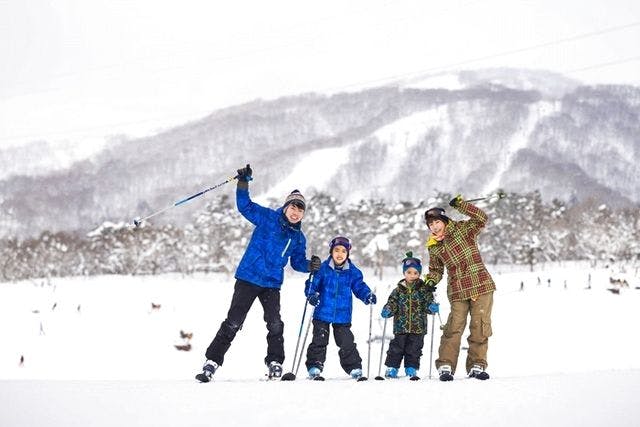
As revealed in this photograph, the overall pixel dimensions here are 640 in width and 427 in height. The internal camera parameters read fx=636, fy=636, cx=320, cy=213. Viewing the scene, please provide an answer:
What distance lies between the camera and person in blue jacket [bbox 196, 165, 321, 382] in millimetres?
6859

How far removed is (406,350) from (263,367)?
23.8 ft

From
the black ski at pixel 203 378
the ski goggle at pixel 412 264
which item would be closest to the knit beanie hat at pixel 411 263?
the ski goggle at pixel 412 264

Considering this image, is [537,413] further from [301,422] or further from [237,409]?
[237,409]

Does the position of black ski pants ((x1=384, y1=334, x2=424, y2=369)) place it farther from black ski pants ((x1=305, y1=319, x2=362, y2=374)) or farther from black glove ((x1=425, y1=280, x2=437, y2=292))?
black glove ((x1=425, y1=280, x2=437, y2=292))

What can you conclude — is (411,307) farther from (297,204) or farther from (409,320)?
(297,204)

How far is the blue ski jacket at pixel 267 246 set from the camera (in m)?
6.94

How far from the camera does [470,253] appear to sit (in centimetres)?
699

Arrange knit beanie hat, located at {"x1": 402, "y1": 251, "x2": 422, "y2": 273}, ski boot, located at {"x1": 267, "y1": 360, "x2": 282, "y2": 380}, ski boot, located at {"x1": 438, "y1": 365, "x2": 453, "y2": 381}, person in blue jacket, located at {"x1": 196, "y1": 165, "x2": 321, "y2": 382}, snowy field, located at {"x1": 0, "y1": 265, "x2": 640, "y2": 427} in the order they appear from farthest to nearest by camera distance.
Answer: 1. knit beanie hat, located at {"x1": 402, "y1": 251, "x2": 422, "y2": 273}
2. person in blue jacket, located at {"x1": 196, "y1": 165, "x2": 321, "y2": 382}
3. ski boot, located at {"x1": 267, "y1": 360, "x2": 282, "y2": 380}
4. ski boot, located at {"x1": 438, "y1": 365, "x2": 453, "y2": 381}
5. snowy field, located at {"x1": 0, "y1": 265, "x2": 640, "y2": 427}

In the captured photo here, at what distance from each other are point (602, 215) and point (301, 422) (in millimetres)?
85148

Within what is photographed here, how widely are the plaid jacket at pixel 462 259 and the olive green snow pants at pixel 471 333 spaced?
104mm

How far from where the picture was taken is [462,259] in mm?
6969

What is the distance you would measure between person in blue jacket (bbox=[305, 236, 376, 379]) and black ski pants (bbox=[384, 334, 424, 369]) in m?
0.38

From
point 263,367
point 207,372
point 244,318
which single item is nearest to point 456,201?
point 244,318

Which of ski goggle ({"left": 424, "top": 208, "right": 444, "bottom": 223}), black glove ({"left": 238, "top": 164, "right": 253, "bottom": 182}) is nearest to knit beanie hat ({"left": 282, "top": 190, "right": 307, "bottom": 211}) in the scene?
black glove ({"left": 238, "top": 164, "right": 253, "bottom": 182})
